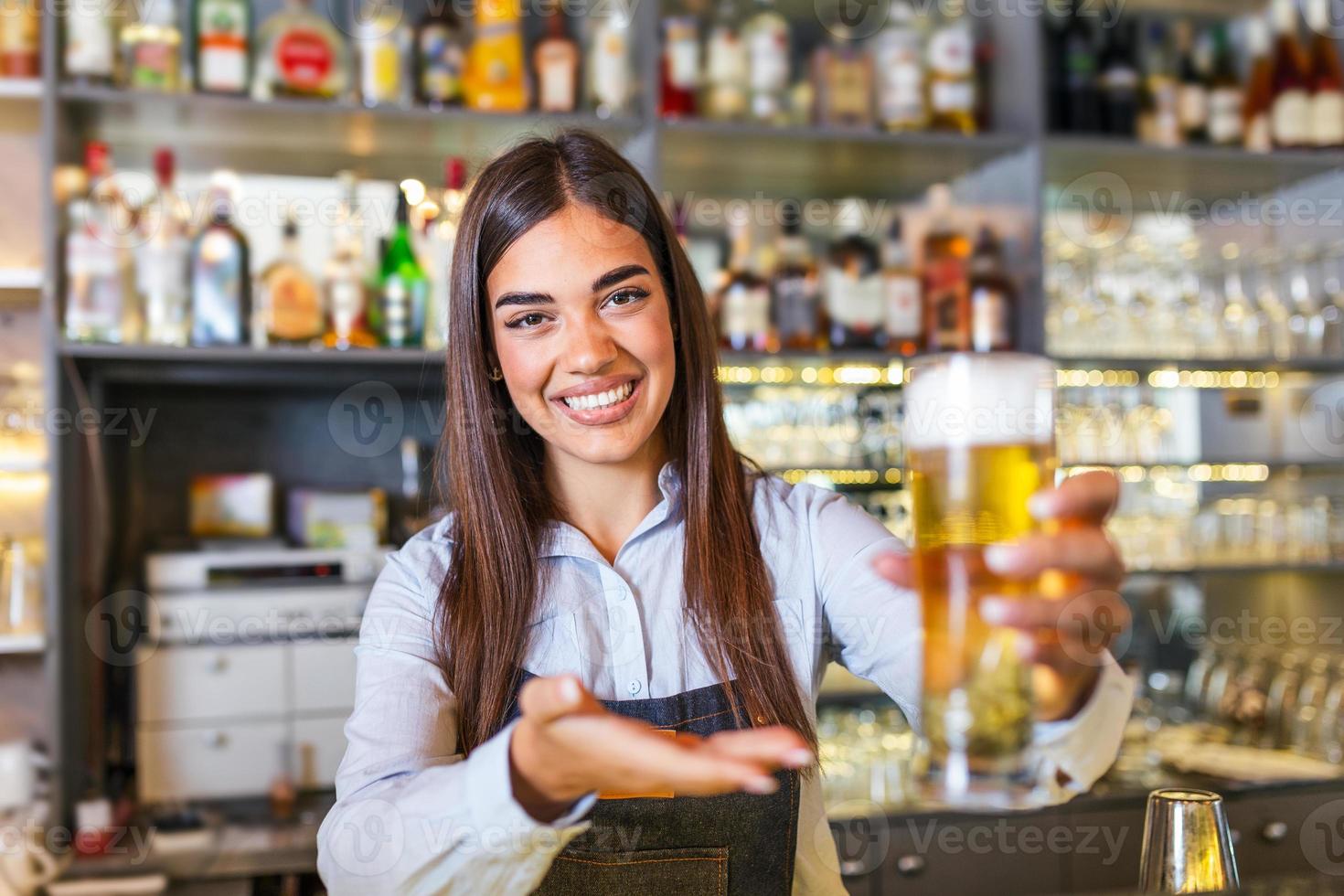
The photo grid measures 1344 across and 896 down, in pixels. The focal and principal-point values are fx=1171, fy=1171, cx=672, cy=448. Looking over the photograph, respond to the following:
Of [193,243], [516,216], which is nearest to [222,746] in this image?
[193,243]

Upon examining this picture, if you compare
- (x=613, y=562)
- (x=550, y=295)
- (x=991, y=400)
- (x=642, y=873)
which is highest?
(x=550, y=295)

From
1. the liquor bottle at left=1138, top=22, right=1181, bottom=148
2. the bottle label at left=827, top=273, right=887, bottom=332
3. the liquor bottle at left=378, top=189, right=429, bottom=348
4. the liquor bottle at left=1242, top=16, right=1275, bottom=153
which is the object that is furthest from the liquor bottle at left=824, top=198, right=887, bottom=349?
the liquor bottle at left=1242, top=16, right=1275, bottom=153

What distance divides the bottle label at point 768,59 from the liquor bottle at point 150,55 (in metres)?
1.05

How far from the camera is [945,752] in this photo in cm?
63

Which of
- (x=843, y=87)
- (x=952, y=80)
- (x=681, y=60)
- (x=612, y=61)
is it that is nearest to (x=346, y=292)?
(x=612, y=61)

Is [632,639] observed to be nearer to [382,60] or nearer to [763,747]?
[763,747]

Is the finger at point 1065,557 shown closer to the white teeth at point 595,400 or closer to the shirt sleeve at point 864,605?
the shirt sleeve at point 864,605

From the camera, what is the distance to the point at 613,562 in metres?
1.25

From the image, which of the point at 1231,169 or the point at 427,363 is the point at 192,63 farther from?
the point at 1231,169

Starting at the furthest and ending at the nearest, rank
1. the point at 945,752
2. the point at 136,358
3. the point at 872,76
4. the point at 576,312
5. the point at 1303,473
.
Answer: the point at 1303,473, the point at 872,76, the point at 136,358, the point at 576,312, the point at 945,752

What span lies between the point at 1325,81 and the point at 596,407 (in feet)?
7.08

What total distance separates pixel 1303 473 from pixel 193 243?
7.83 ft

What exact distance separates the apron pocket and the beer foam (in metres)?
0.64

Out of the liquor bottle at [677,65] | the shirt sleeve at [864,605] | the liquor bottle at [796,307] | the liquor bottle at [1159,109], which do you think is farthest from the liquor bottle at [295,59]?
the liquor bottle at [1159,109]
